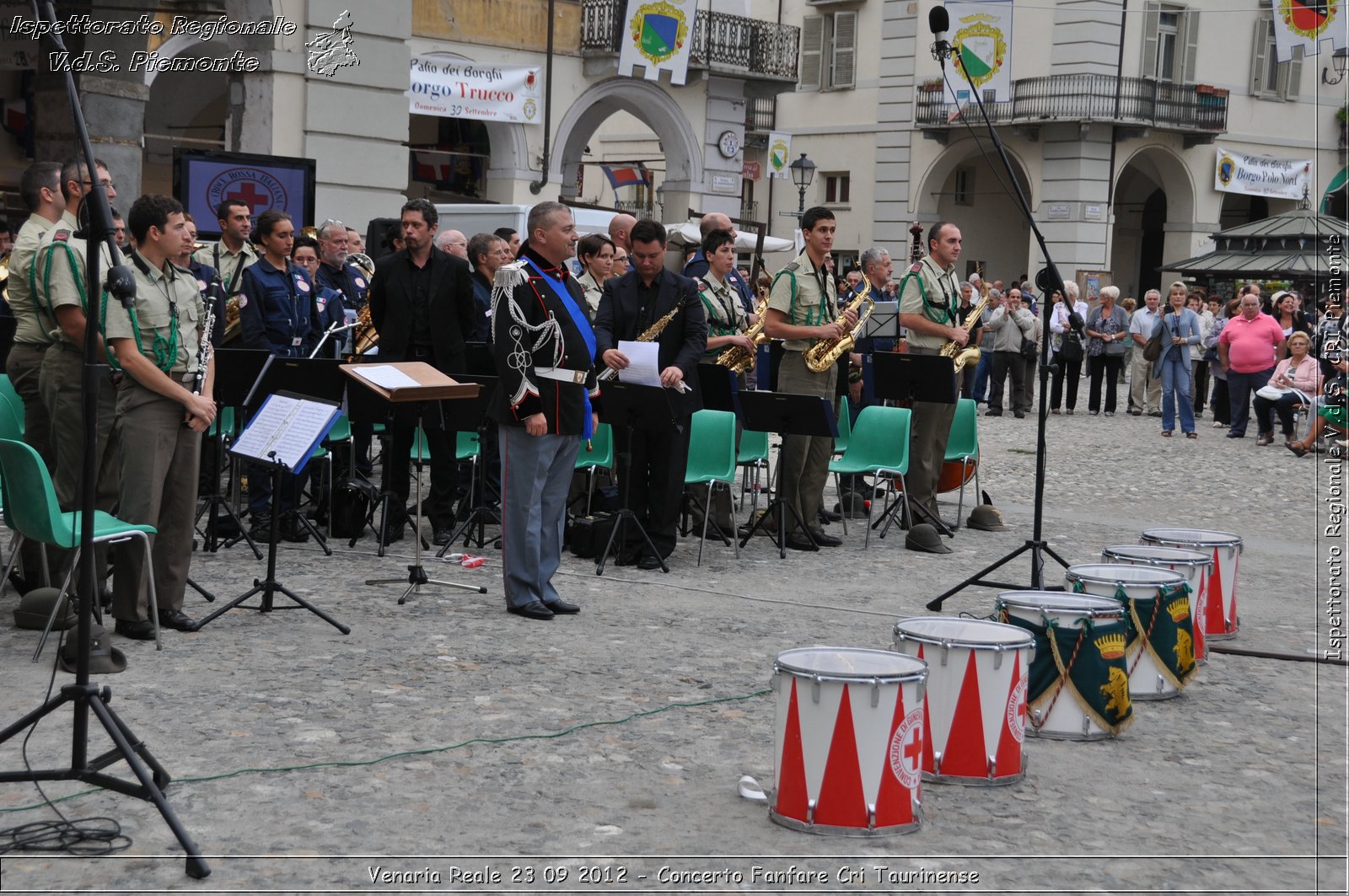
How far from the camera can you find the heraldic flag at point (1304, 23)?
1537cm

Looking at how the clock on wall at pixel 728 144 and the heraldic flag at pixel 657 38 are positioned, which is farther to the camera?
the clock on wall at pixel 728 144

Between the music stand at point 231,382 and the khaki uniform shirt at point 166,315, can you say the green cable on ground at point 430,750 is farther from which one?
the music stand at point 231,382

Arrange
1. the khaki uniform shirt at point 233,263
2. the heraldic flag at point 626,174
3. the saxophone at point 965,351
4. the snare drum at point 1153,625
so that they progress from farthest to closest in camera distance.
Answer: the heraldic flag at point 626,174 → the saxophone at point 965,351 → the khaki uniform shirt at point 233,263 → the snare drum at point 1153,625

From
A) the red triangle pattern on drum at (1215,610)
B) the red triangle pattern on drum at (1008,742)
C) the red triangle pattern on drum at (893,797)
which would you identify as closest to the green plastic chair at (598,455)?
the red triangle pattern on drum at (1215,610)

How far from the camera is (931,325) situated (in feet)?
36.9

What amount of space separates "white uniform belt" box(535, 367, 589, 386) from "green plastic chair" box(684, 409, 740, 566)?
7.25 ft

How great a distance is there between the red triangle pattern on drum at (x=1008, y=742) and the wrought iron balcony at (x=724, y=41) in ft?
84.1

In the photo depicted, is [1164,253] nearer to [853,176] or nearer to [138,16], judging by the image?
[853,176]

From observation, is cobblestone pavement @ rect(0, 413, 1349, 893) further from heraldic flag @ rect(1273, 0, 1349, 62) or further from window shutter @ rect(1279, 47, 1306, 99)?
window shutter @ rect(1279, 47, 1306, 99)

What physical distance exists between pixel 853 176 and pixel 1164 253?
898cm

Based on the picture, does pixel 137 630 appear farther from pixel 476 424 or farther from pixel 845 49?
pixel 845 49

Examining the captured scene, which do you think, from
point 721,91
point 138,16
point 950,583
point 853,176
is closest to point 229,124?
point 138,16

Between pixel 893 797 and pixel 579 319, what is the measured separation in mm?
3859

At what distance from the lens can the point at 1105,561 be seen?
7.61 metres
